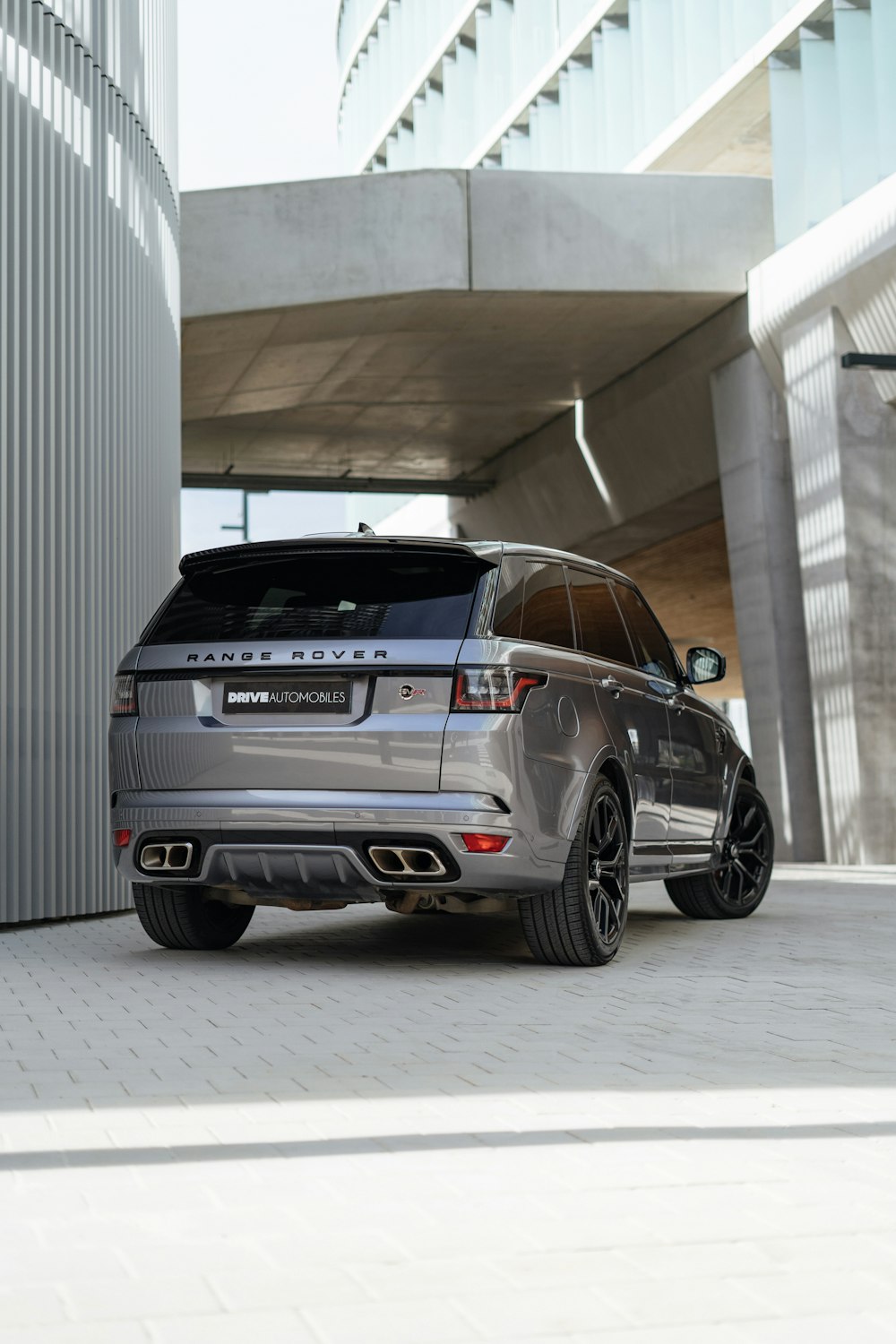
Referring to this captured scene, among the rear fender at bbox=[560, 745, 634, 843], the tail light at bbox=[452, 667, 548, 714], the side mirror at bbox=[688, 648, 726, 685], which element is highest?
the side mirror at bbox=[688, 648, 726, 685]

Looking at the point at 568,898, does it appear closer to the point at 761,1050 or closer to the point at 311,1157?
the point at 761,1050

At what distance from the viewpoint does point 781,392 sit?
1989cm

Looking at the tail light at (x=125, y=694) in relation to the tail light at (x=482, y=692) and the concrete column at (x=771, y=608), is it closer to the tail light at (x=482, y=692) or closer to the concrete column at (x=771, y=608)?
the tail light at (x=482, y=692)

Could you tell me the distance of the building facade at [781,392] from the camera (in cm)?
1744

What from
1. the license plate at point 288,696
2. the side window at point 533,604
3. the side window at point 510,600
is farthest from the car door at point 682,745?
the license plate at point 288,696

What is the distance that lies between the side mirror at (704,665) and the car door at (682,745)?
0.11 meters

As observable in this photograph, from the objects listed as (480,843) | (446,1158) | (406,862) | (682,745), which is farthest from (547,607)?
(446,1158)

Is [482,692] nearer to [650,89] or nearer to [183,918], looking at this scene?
[183,918]

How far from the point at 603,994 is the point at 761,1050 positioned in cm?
125

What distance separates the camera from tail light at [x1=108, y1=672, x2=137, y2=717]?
6.98 metres

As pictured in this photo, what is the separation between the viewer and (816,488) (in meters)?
18.1

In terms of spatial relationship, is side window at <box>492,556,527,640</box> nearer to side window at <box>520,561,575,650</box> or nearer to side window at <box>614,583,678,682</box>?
side window at <box>520,561,575,650</box>

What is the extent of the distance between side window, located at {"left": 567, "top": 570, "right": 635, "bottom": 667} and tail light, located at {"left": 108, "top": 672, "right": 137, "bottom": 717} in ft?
6.32

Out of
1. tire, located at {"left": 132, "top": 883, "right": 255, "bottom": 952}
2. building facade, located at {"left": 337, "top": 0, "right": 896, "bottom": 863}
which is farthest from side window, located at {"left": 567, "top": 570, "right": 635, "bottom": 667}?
building facade, located at {"left": 337, "top": 0, "right": 896, "bottom": 863}
